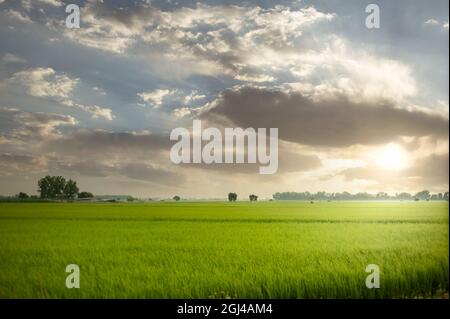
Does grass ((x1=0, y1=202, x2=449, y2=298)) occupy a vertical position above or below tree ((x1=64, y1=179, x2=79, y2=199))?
below

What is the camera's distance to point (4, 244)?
35.1 ft

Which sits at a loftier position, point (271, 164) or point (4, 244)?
point (271, 164)

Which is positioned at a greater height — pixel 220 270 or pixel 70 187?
pixel 70 187

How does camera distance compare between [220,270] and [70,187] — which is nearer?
[220,270]

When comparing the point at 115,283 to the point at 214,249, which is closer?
the point at 115,283

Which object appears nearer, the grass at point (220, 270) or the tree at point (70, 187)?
the grass at point (220, 270)

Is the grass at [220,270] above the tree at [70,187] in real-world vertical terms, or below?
below

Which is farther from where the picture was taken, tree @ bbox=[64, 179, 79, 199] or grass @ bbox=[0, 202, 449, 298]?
tree @ bbox=[64, 179, 79, 199]

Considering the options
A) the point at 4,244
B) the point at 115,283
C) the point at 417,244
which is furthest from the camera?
the point at 417,244

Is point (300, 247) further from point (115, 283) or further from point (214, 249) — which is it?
point (115, 283)
